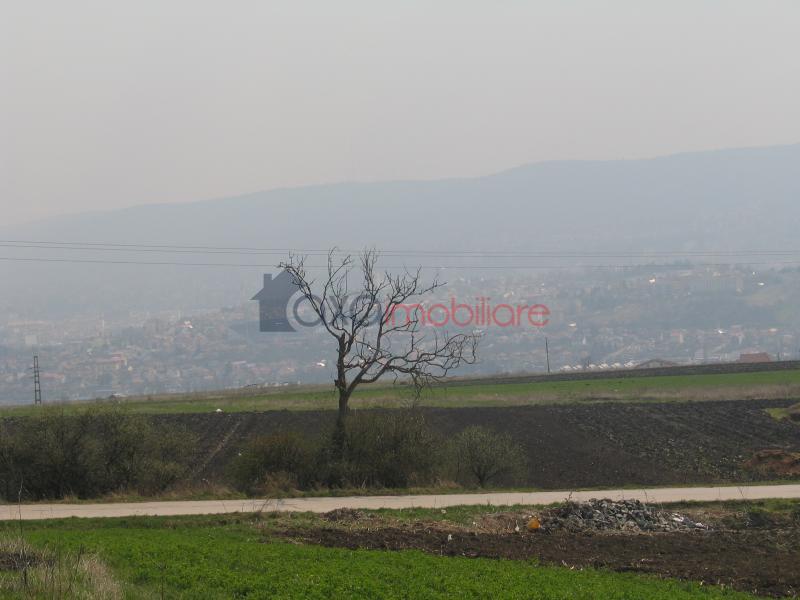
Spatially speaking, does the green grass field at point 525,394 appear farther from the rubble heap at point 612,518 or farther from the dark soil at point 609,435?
the rubble heap at point 612,518

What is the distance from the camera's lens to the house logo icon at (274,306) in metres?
129

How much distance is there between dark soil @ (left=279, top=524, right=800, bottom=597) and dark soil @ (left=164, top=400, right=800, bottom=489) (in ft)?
32.2

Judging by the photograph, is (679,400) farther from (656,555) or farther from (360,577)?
(360,577)

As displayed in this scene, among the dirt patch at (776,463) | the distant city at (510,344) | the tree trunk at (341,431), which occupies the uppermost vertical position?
the tree trunk at (341,431)

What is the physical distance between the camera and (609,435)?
4547 centimetres

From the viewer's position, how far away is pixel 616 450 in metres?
40.2

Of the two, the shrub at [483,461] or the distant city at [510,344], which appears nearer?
the shrub at [483,461]

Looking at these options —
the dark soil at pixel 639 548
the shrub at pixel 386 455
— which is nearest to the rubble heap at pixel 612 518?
the dark soil at pixel 639 548

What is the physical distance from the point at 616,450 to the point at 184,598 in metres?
29.7

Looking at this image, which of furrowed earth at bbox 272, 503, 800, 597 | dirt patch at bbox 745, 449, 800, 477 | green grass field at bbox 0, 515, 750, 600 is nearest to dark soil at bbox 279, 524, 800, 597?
furrowed earth at bbox 272, 503, 800, 597

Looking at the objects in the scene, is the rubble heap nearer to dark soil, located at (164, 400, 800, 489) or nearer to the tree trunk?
dark soil, located at (164, 400, 800, 489)

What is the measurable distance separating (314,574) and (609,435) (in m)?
33.0

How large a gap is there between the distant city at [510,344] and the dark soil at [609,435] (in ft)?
224

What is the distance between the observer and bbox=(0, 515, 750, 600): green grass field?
13555 mm
